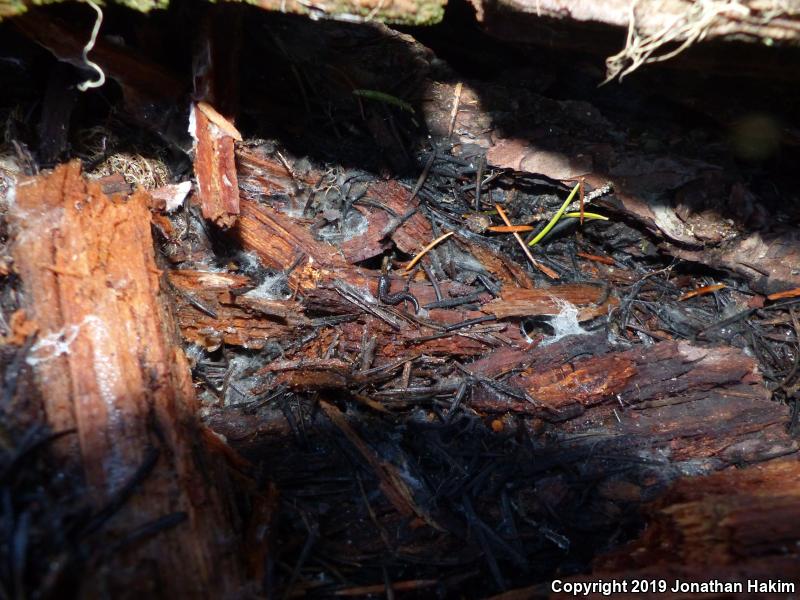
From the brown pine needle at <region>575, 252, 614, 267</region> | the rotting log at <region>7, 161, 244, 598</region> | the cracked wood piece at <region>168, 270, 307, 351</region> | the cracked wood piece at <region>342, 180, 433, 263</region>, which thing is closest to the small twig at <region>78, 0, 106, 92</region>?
the rotting log at <region>7, 161, 244, 598</region>

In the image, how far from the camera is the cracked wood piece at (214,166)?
2.05 m

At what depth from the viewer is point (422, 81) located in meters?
2.46

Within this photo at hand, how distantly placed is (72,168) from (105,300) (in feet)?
1.59

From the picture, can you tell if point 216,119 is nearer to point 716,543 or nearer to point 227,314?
point 227,314

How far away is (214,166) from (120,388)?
3.07 feet

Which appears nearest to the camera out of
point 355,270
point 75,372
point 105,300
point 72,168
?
point 75,372

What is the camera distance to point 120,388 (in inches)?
60.8

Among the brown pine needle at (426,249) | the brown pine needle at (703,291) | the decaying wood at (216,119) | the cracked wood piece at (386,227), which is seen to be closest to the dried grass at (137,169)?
the decaying wood at (216,119)

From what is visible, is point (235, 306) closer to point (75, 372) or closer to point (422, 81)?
point (75, 372)

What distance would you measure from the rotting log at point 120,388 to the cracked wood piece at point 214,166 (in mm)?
304

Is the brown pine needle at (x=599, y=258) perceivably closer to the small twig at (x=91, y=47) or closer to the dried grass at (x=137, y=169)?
the dried grass at (x=137, y=169)

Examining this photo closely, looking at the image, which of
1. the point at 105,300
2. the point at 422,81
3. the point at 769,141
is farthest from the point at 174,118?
the point at 769,141

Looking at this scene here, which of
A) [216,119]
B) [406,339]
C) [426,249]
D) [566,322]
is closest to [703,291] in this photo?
[566,322]

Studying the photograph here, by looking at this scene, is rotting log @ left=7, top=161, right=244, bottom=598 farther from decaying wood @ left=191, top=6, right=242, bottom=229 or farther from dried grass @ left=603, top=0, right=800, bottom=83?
dried grass @ left=603, top=0, right=800, bottom=83
